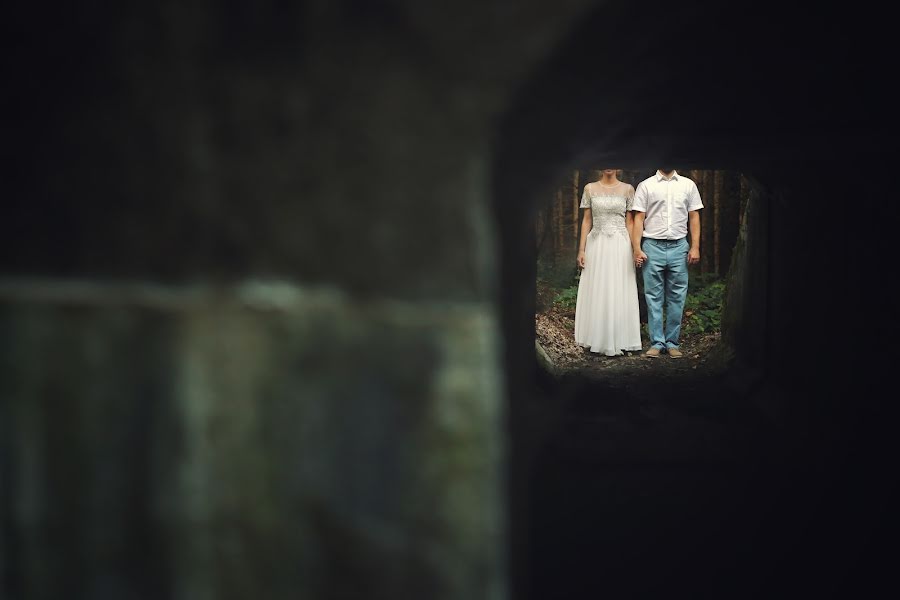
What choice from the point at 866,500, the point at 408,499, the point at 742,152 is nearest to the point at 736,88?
the point at 742,152

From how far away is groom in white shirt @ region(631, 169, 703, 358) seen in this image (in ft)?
21.1

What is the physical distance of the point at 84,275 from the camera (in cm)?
115

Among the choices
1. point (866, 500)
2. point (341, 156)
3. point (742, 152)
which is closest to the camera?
point (341, 156)

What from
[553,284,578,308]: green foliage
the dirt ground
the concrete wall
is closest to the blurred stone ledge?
the concrete wall

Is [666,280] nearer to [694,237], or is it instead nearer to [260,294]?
[694,237]

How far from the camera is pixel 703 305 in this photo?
9.72 meters

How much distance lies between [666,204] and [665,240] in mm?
362

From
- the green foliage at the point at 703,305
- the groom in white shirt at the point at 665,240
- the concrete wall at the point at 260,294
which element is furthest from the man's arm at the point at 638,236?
the concrete wall at the point at 260,294

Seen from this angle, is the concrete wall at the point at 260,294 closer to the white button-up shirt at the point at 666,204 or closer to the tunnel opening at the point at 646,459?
the tunnel opening at the point at 646,459

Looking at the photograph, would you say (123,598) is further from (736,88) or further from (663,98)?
(736,88)

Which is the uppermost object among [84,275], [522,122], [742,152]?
[742,152]

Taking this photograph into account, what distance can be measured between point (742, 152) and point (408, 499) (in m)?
3.12

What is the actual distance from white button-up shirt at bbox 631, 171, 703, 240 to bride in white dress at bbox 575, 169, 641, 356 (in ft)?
0.73

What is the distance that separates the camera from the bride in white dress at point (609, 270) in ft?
21.9
